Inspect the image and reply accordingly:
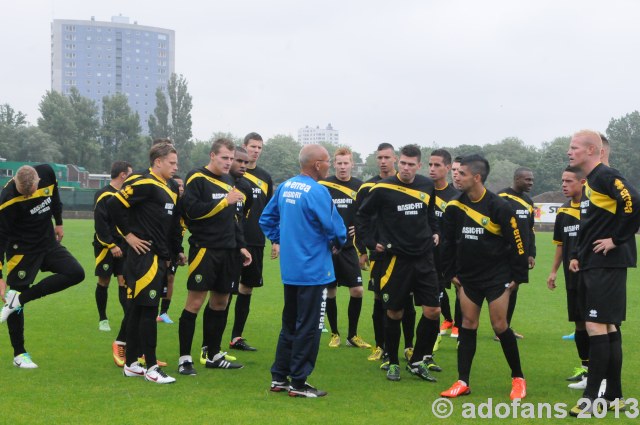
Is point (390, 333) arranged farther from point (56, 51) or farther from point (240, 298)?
point (56, 51)

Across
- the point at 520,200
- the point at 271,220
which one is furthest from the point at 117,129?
the point at 271,220

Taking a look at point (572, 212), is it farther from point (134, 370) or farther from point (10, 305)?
point (10, 305)

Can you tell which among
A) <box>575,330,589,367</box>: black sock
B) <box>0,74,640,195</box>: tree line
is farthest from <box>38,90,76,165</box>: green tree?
<box>575,330,589,367</box>: black sock

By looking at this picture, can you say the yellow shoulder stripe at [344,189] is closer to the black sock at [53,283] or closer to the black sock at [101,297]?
the black sock at [101,297]

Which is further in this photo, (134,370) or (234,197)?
(234,197)

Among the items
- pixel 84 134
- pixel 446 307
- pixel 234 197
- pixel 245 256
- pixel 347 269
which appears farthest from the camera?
pixel 84 134

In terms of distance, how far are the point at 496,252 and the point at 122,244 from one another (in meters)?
5.33

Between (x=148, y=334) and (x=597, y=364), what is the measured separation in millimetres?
4370

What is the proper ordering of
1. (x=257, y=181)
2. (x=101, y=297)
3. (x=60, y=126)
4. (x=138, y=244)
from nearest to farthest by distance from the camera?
(x=138, y=244), (x=257, y=181), (x=101, y=297), (x=60, y=126)

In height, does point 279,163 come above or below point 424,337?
above

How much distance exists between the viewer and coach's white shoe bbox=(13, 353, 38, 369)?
823 centimetres

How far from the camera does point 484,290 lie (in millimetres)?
7227

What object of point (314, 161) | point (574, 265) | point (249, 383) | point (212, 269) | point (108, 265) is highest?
point (314, 161)

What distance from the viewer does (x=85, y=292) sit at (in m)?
15.4
